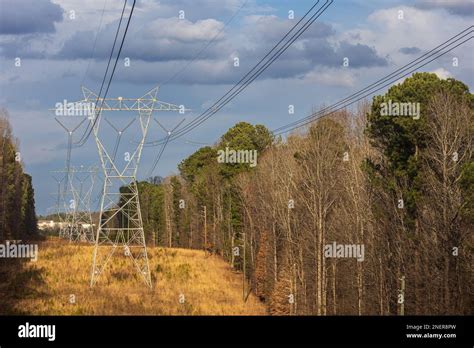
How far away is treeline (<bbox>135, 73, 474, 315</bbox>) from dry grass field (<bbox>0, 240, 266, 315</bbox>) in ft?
14.7

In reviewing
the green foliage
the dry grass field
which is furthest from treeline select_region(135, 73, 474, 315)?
the dry grass field

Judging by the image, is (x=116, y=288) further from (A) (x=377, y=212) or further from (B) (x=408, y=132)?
(B) (x=408, y=132)

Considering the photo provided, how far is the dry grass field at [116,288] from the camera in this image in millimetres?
44438

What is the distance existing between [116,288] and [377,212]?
18.5 metres

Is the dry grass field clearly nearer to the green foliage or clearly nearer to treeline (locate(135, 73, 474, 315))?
treeline (locate(135, 73, 474, 315))

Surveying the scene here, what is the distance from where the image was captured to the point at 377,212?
158ft

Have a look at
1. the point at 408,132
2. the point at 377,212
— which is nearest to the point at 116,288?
the point at 377,212

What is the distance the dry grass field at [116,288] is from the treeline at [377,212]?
4.48 meters

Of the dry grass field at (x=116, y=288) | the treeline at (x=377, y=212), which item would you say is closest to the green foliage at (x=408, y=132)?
the treeline at (x=377, y=212)

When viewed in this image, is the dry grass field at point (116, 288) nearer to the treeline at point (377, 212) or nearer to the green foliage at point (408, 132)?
the treeline at point (377, 212)

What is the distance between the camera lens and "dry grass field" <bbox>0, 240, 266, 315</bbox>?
4444cm

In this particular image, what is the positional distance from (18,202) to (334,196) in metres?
59.0

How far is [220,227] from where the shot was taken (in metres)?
101
